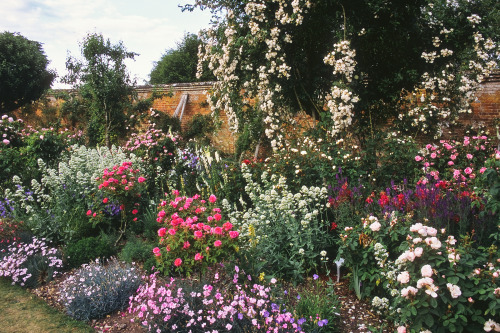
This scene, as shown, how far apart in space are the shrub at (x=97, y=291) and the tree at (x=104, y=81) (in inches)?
288

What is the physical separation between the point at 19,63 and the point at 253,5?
13602 mm

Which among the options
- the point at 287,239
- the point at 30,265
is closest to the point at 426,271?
the point at 287,239

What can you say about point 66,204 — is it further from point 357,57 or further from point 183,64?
point 183,64

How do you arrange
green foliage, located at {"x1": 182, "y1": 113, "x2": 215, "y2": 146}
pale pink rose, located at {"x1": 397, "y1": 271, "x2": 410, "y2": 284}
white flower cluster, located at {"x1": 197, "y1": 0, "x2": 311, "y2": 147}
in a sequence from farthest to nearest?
green foliage, located at {"x1": 182, "y1": 113, "x2": 215, "y2": 146}
white flower cluster, located at {"x1": 197, "y1": 0, "x2": 311, "y2": 147}
pale pink rose, located at {"x1": 397, "y1": 271, "x2": 410, "y2": 284}

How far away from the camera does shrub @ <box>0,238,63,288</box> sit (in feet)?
13.7

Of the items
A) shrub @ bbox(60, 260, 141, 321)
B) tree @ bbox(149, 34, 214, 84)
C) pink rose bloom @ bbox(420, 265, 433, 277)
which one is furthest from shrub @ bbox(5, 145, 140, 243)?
tree @ bbox(149, 34, 214, 84)

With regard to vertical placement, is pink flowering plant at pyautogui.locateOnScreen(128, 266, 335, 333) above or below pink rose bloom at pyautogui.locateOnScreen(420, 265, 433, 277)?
below

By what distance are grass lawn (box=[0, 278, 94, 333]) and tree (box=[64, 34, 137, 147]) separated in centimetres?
705

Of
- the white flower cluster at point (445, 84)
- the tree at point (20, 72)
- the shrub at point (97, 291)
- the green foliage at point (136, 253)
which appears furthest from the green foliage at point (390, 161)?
the tree at point (20, 72)

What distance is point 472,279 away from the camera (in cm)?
246

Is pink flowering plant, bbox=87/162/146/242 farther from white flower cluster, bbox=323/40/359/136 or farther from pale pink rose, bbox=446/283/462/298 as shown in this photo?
pale pink rose, bbox=446/283/462/298

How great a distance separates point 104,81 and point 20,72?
317 inches

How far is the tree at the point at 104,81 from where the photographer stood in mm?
9977

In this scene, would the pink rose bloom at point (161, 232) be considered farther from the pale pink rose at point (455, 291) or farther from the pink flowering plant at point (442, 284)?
the pale pink rose at point (455, 291)
